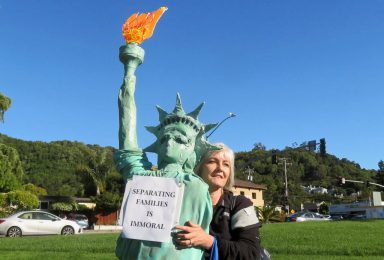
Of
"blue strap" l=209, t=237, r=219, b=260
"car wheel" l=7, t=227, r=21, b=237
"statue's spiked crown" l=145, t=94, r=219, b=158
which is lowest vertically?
"car wheel" l=7, t=227, r=21, b=237

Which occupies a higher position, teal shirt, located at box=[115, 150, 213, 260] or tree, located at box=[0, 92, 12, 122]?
tree, located at box=[0, 92, 12, 122]

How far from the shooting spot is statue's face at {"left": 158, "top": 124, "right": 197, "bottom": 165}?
8.87 ft

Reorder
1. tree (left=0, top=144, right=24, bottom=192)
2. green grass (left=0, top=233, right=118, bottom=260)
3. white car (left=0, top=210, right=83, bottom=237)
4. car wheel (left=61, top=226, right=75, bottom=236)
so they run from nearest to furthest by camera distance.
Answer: green grass (left=0, top=233, right=118, bottom=260) → white car (left=0, top=210, right=83, bottom=237) → car wheel (left=61, top=226, right=75, bottom=236) → tree (left=0, top=144, right=24, bottom=192)

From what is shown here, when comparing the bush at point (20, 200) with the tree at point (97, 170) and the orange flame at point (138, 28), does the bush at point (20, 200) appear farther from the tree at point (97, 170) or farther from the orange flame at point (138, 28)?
the orange flame at point (138, 28)

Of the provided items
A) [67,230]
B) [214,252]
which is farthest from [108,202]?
[214,252]

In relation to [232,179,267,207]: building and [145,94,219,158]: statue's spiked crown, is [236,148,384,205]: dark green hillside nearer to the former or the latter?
[232,179,267,207]: building

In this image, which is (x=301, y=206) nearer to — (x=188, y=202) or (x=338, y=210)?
(x=338, y=210)

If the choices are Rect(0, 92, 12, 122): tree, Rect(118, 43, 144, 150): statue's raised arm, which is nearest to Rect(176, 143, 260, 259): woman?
Rect(118, 43, 144, 150): statue's raised arm

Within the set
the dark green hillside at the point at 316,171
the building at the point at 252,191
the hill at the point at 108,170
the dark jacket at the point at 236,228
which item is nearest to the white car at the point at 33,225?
the hill at the point at 108,170

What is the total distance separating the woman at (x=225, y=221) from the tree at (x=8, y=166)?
27.3 metres

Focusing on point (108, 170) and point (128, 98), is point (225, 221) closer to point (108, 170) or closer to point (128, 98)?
point (128, 98)

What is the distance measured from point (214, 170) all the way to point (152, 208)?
2.60 ft

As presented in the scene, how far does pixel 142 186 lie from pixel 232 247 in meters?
0.65

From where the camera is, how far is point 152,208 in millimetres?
2475
